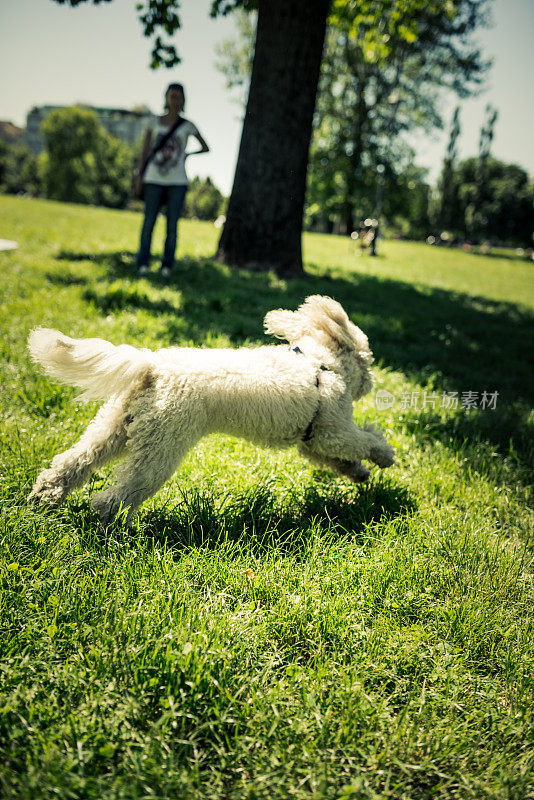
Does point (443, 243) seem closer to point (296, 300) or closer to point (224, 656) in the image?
point (296, 300)

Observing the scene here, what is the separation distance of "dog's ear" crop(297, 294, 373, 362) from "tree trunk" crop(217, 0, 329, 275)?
19.0ft

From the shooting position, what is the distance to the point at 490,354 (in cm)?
743

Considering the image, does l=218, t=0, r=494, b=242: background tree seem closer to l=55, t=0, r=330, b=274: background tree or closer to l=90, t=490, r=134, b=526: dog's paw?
l=55, t=0, r=330, b=274: background tree

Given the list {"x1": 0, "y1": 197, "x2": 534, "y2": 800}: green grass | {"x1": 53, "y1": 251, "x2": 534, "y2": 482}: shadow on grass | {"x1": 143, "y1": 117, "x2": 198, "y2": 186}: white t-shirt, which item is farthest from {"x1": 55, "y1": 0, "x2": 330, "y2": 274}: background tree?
{"x1": 0, "y1": 197, "x2": 534, "y2": 800}: green grass

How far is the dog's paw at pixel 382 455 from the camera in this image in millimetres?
3303

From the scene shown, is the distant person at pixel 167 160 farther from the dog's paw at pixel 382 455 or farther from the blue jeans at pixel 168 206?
the dog's paw at pixel 382 455

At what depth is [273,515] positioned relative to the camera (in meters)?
3.04

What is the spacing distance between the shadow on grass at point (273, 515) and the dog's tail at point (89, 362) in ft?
2.78

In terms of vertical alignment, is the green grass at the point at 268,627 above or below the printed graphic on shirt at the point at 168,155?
below

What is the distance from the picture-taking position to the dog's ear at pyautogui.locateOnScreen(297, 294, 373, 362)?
3.15m

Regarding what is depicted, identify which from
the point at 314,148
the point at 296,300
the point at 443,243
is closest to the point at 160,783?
the point at 296,300

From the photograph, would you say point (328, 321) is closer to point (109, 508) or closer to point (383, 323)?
point (109, 508)

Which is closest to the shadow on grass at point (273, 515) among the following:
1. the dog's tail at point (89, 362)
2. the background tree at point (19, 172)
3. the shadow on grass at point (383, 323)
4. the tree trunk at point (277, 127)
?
the dog's tail at point (89, 362)

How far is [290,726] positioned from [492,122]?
7038 centimetres
